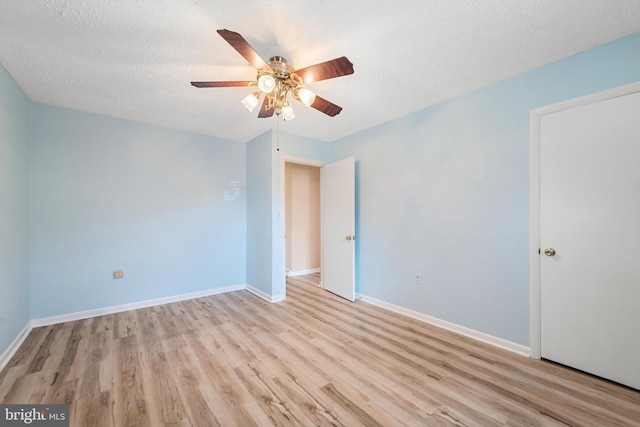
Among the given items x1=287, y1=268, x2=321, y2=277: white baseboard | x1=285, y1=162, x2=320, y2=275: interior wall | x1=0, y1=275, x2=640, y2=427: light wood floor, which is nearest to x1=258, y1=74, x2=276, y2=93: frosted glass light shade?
x1=0, y1=275, x2=640, y2=427: light wood floor

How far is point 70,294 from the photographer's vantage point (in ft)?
9.84

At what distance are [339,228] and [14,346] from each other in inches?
143

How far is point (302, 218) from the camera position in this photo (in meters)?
5.43

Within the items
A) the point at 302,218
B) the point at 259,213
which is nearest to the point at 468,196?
the point at 259,213

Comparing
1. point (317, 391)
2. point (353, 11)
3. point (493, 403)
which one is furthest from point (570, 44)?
point (317, 391)

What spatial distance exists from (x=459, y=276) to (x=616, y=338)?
1105 millimetres

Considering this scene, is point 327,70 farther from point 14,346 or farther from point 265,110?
point 14,346

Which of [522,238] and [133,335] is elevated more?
[522,238]

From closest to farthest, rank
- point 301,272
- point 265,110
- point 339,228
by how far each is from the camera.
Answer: point 265,110
point 339,228
point 301,272

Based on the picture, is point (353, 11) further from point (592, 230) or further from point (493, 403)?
point (493, 403)

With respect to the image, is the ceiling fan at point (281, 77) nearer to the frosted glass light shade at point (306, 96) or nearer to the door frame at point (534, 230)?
the frosted glass light shade at point (306, 96)

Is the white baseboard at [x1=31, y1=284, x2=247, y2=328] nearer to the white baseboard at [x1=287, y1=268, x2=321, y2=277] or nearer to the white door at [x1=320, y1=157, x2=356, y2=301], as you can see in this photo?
the white baseboard at [x1=287, y1=268, x2=321, y2=277]

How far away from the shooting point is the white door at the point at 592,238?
1793mm

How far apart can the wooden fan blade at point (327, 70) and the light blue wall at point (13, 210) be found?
262 centimetres
